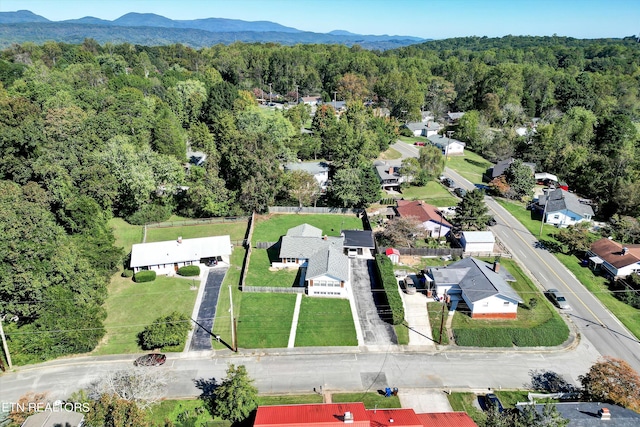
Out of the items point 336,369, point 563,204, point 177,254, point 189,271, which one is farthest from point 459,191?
point 177,254

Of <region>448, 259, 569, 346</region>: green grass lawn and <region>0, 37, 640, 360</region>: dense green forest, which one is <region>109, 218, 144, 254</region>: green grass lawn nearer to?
<region>0, 37, 640, 360</region>: dense green forest

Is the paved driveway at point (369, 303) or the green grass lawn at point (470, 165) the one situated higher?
the green grass lawn at point (470, 165)

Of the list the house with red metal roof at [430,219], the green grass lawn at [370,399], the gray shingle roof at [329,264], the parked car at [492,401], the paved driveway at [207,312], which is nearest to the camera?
the parked car at [492,401]

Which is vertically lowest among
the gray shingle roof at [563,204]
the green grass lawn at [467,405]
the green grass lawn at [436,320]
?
the green grass lawn at [467,405]

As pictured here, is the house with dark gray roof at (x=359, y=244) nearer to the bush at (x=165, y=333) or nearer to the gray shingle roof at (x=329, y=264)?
the gray shingle roof at (x=329, y=264)

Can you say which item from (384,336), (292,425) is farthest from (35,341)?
(384,336)

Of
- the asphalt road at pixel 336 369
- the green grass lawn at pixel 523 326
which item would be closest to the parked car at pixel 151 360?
the asphalt road at pixel 336 369
